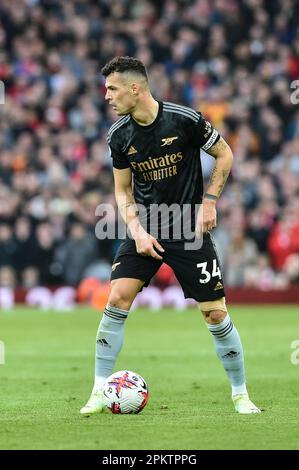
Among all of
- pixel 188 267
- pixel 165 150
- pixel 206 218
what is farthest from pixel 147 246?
pixel 165 150

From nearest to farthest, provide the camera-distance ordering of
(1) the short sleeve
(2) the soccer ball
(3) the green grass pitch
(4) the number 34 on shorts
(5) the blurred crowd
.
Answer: (3) the green grass pitch, (2) the soccer ball, (4) the number 34 on shorts, (1) the short sleeve, (5) the blurred crowd

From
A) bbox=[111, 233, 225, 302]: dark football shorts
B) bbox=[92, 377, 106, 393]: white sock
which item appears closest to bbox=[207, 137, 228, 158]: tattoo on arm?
bbox=[111, 233, 225, 302]: dark football shorts

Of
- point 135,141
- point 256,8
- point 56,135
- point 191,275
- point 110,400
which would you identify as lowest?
point 110,400

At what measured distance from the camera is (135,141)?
30.1 feet

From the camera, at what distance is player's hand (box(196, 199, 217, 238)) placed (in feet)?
29.7

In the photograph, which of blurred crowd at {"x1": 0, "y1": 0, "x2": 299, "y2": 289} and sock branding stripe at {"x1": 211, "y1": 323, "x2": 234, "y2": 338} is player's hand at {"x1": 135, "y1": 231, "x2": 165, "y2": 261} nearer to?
sock branding stripe at {"x1": 211, "y1": 323, "x2": 234, "y2": 338}

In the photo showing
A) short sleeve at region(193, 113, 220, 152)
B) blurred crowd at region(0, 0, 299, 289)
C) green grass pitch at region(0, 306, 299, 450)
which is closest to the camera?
green grass pitch at region(0, 306, 299, 450)

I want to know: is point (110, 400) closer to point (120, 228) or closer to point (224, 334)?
point (224, 334)

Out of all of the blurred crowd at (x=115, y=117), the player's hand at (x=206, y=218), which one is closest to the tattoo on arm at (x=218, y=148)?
the player's hand at (x=206, y=218)

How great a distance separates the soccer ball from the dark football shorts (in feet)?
2.62

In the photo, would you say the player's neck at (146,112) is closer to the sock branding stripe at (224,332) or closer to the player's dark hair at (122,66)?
the player's dark hair at (122,66)

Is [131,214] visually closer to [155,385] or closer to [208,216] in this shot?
[208,216]

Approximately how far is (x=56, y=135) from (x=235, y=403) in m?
16.7
